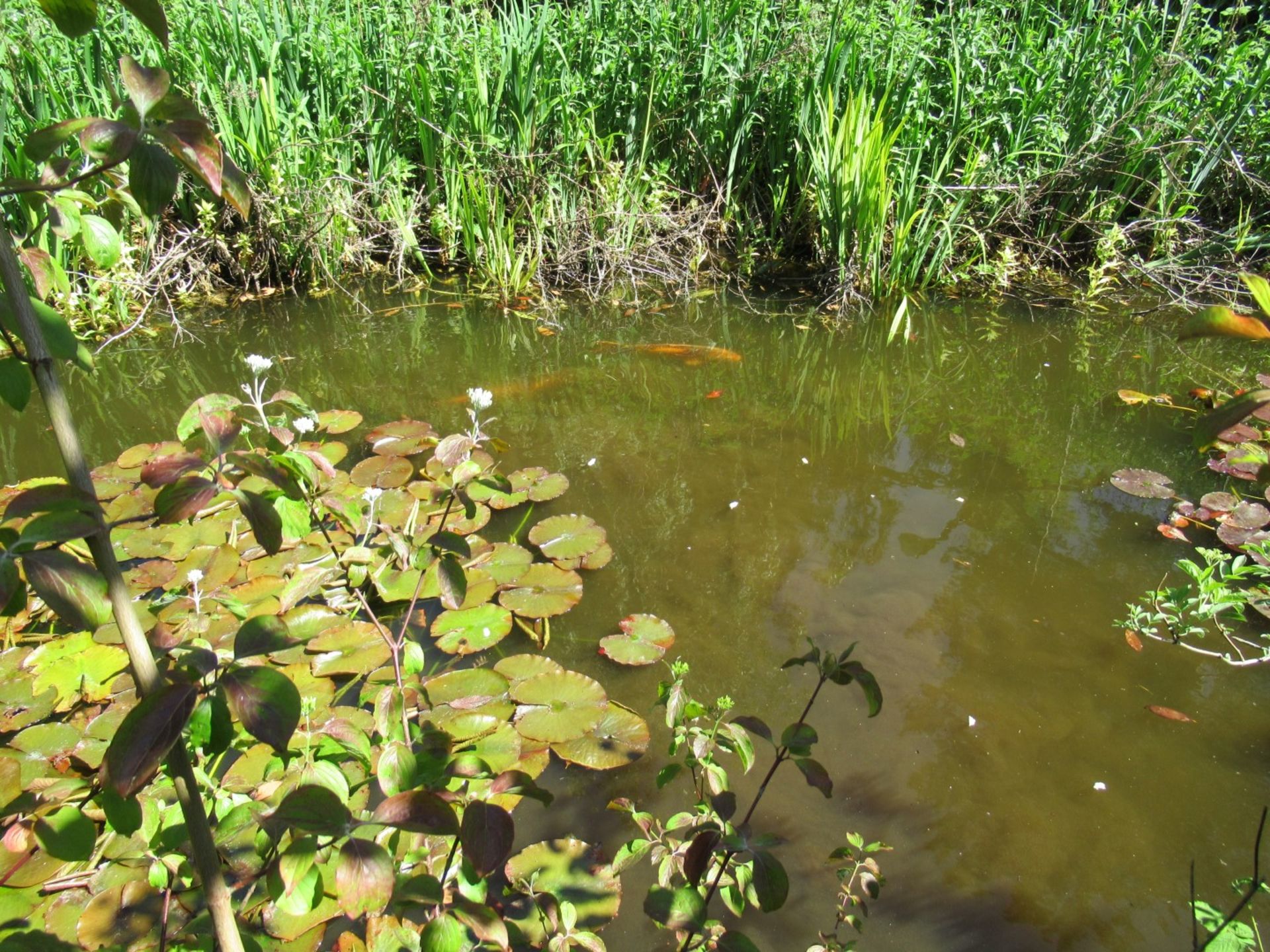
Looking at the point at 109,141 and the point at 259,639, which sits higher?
the point at 109,141

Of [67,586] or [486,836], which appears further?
[486,836]

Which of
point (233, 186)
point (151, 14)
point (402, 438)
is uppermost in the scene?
point (151, 14)

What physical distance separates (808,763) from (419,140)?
4.26m

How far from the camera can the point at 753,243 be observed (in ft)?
14.8

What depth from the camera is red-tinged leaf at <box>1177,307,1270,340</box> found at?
616 millimetres

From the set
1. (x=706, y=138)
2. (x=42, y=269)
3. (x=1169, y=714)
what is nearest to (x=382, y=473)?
(x=42, y=269)

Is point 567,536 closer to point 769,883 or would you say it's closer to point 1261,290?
point 769,883

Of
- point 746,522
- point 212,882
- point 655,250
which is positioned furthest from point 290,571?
point 655,250

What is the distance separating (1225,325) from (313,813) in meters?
0.85

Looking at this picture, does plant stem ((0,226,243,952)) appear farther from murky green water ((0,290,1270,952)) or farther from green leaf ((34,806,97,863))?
murky green water ((0,290,1270,952))

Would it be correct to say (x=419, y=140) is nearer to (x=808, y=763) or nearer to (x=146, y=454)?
(x=146, y=454)

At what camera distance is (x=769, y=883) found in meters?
0.92

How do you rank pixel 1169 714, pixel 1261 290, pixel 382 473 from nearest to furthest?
pixel 1261 290 → pixel 1169 714 → pixel 382 473

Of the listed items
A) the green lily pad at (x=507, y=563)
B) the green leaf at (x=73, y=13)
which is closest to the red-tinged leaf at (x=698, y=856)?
the green leaf at (x=73, y=13)
